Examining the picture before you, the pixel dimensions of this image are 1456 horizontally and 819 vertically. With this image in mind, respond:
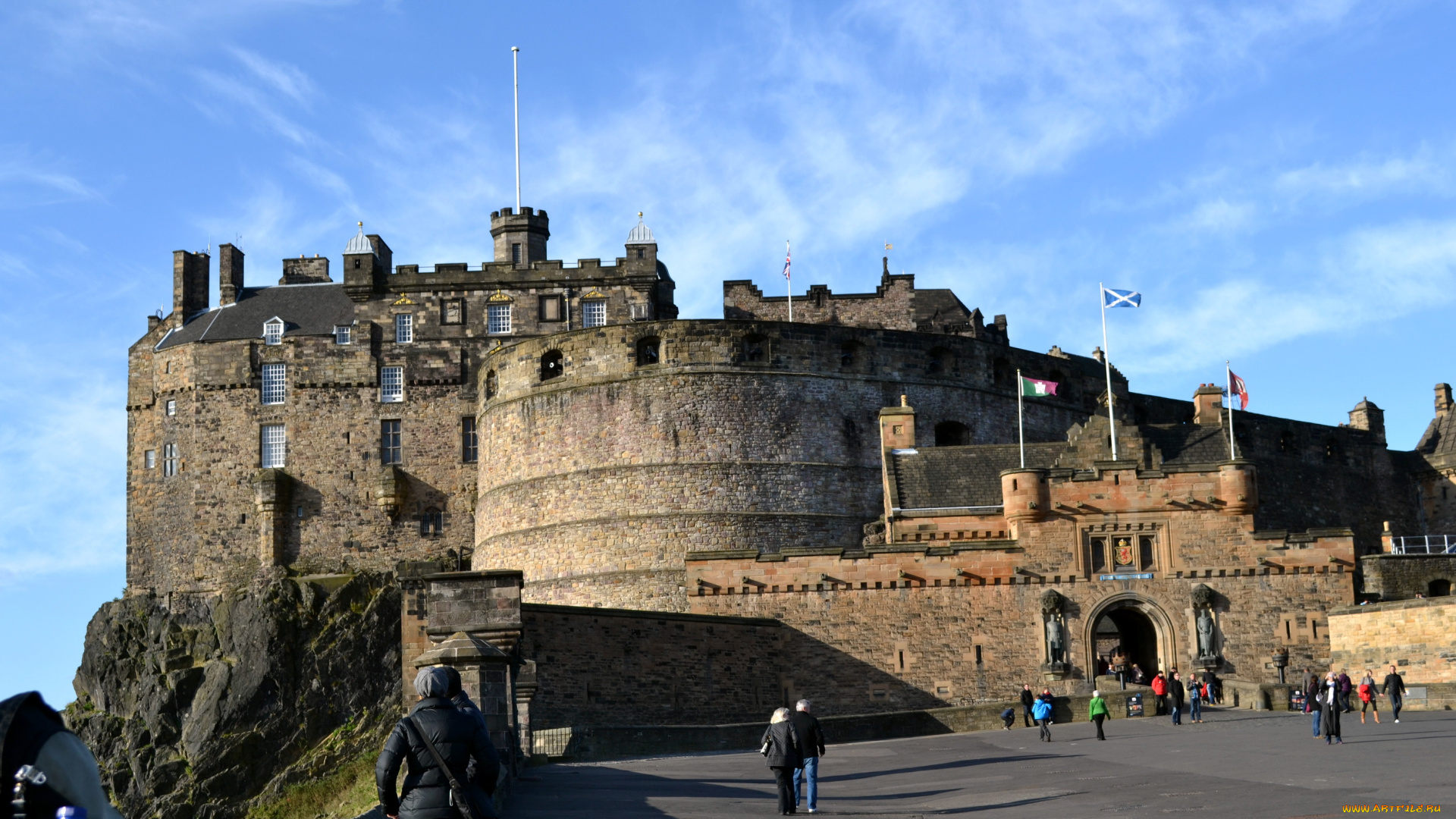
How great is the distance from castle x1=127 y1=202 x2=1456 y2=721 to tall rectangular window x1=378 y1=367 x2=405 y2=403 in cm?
6

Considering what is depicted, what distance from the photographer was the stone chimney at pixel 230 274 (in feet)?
173

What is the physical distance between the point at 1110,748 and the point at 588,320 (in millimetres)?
29001

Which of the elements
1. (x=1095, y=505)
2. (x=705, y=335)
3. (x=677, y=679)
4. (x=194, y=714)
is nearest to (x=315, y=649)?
(x=194, y=714)

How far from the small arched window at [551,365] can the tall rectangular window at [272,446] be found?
9817 millimetres

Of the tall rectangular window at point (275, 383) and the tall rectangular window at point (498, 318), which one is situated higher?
the tall rectangular window at point (498, 318)

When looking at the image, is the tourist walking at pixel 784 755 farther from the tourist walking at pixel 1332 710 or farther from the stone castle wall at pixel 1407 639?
the stone castle wall at pixel 1407 639

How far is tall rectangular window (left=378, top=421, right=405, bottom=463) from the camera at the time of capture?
47188 millimetres

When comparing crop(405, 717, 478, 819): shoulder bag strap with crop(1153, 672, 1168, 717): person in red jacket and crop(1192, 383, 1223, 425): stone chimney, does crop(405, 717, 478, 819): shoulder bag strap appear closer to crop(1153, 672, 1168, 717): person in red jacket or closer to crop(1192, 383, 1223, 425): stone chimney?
crop(1153, 672, 1168, 717): person in red jacket

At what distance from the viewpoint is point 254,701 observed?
4344 cm

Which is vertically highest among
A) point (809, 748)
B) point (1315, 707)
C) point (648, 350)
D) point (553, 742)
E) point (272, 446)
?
point (648, 350)

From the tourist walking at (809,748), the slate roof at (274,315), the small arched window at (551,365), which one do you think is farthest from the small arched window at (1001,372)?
the tourist walking at (809,748)

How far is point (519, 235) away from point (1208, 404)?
2062 cm

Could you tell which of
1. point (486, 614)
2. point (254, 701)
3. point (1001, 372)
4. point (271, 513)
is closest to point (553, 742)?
point (486, 614)

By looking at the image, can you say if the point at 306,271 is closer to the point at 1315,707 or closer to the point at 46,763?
the point at 1315,707
